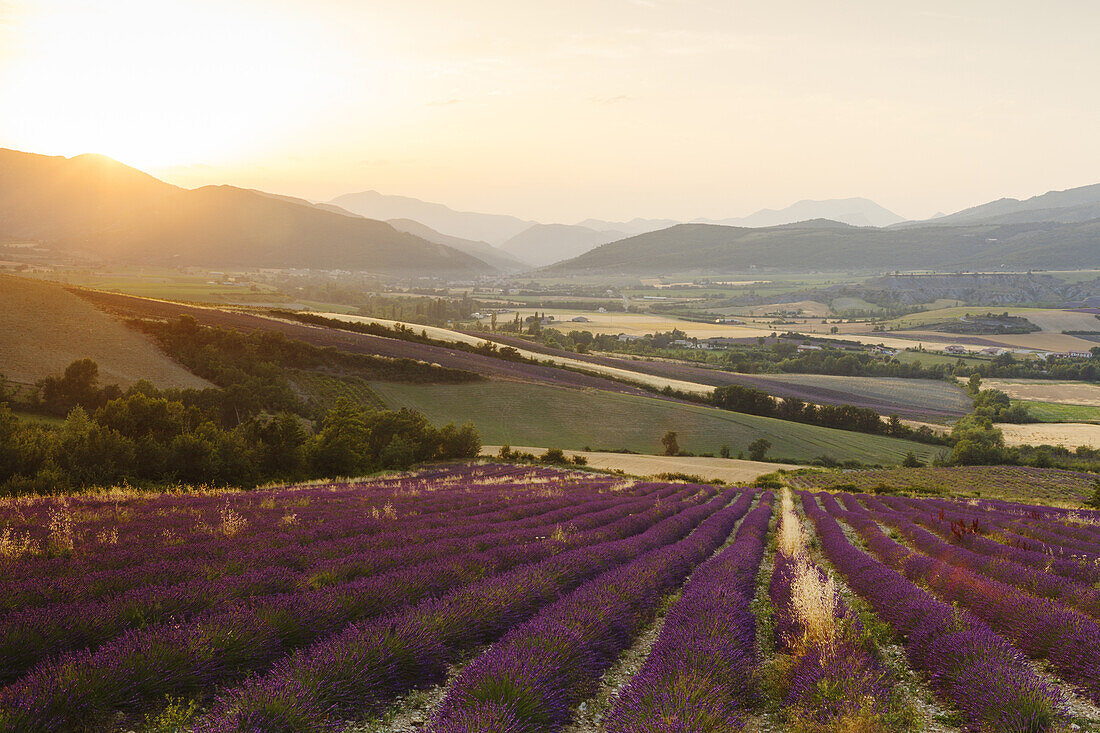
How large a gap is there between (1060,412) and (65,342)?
148665 millimetres

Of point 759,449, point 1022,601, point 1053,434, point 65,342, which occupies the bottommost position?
point 1053,434

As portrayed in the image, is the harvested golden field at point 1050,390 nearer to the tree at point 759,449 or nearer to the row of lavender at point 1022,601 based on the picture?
the tree at point 759,449

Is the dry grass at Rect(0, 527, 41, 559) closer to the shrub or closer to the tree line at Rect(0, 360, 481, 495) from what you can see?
the tree line at Rect(0, 360, 481, 495)

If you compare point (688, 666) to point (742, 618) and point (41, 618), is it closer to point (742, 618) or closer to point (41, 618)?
point (742, 618)

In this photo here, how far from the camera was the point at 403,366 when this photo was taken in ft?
293

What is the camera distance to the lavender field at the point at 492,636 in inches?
186

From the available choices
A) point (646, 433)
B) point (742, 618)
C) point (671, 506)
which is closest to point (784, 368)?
point (646, 433)

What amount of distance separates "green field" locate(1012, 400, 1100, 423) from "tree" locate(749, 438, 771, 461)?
187 feet

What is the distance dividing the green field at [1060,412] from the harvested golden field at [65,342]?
126787 mm

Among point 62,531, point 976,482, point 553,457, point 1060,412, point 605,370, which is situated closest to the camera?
point 62,531

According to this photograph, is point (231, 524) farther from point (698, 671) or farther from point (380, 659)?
point (698, 671)

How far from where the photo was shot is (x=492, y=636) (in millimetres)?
7309

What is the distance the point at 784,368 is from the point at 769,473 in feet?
296

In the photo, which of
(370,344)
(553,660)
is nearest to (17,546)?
(553,660)
